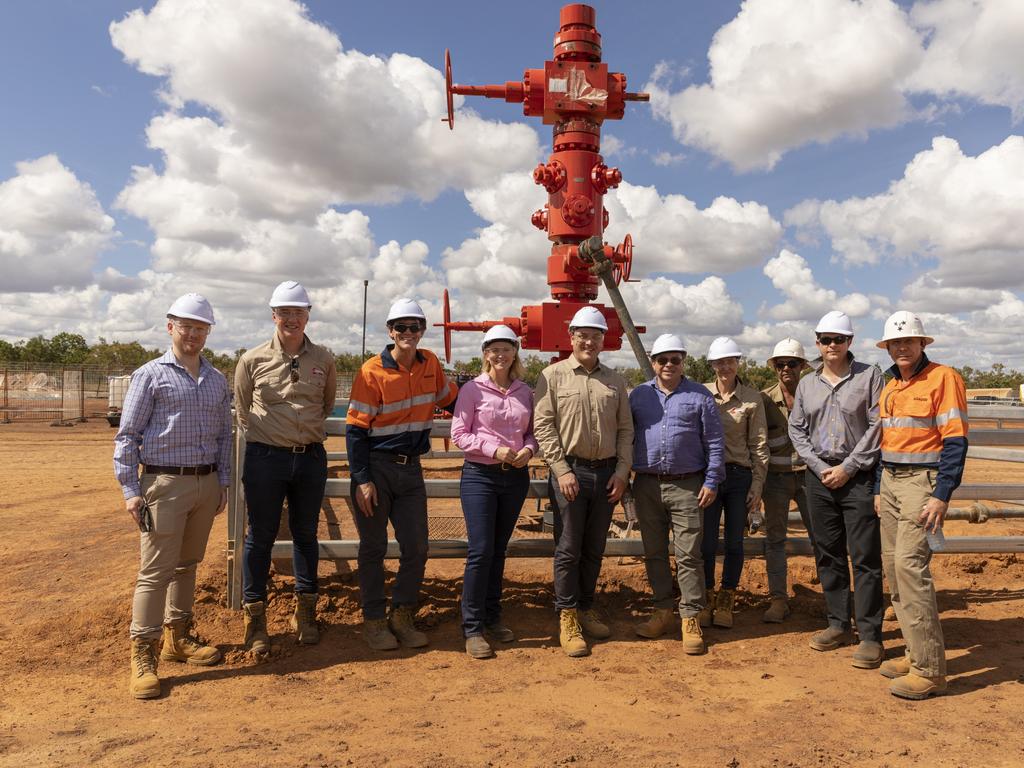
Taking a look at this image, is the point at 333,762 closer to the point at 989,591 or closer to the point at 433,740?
the point at 433,740

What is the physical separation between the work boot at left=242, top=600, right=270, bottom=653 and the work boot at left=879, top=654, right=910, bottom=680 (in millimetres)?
3821

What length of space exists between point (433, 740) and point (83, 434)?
20.2 meters

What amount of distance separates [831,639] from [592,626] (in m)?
1.57

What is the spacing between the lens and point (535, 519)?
8.96 meters

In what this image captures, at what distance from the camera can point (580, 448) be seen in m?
4.32

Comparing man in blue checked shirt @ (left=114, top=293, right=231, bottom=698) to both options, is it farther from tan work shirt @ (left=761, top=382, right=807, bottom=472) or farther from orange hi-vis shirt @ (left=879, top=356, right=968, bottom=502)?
orange hi-vis shirt @ (left=879, top=356, right=968, bottom=502)

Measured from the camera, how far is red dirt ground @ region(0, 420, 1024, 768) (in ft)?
10.5

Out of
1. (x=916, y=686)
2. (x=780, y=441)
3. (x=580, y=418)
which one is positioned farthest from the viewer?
(x=780, y=441)

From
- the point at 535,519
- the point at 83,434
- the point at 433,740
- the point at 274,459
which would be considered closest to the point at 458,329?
the point at 535,519

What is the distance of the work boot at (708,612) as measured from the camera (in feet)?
16.0

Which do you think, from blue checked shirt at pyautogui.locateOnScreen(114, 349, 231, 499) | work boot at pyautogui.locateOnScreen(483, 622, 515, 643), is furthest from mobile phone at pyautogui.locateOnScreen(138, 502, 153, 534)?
work boot at pyautogui.locateOnScreen(483, 622, 515, 643)

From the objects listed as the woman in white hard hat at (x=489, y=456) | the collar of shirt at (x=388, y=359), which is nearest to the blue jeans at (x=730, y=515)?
the woman in white hard hat at (x=489, y=456)

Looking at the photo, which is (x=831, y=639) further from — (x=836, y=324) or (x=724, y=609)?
(x=836, y=324)

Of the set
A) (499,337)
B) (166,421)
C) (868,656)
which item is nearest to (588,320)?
(499,337)
